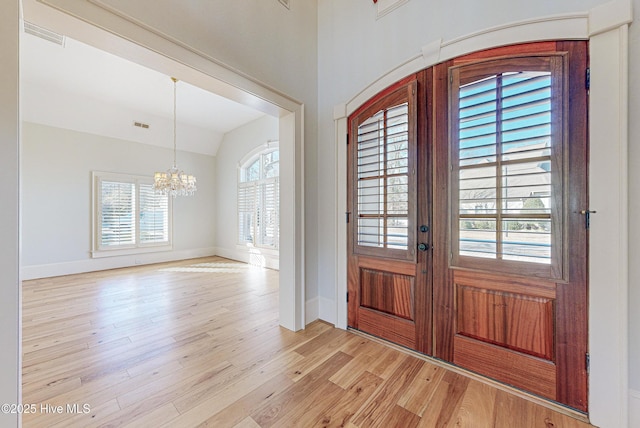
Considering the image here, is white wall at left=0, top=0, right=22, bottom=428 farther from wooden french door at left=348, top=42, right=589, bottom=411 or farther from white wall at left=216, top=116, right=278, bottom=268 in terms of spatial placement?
white wall at left=216, top=116, right=278, bottom=268

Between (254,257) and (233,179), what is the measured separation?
2293mm

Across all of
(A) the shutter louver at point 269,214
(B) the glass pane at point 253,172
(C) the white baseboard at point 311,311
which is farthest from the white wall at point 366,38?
(B) the glass pane at point 253,172

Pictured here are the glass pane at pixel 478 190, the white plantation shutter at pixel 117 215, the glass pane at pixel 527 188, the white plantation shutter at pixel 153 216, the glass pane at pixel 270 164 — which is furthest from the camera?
the white plantation shutter at pixel 153 216

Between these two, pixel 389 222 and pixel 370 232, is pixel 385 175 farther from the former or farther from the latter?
pixel 370 232

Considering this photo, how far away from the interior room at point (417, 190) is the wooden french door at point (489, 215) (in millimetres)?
12

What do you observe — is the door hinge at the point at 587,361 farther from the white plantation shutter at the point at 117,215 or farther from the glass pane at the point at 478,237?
the white plantation shutter at the point at 117,215

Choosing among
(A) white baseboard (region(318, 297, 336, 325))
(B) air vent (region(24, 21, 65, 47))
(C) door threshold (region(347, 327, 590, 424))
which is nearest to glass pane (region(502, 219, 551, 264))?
(C) door threshold (region(347, 327, 590, 424))

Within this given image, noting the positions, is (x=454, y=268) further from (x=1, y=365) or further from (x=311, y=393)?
(x=1, y=365)

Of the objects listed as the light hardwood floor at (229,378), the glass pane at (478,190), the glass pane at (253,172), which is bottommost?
the light hardwood floor at (229,378)

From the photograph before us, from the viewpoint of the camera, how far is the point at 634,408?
4.56 feet

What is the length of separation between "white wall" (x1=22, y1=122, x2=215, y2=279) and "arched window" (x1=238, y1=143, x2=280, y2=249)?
2190 mm

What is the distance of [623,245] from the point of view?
1387 millimetres

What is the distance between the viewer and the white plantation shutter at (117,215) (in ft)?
17.9

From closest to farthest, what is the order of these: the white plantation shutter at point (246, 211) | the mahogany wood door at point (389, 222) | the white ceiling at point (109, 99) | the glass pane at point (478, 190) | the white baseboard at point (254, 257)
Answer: the glass pane at point (478, 190), the mahogany wood door at point (389, 222), the white ceiling at point (109, 99), the white baseboard at point (254, 257), the white plantation shutter at point (246, 211)
